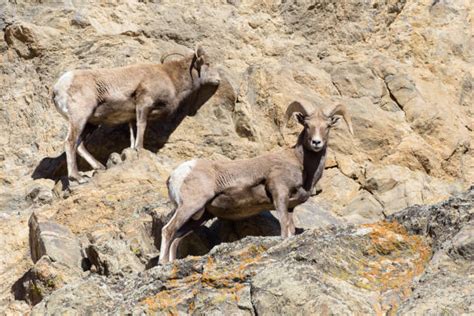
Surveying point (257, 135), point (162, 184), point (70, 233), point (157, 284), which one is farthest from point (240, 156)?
point (157, 284)

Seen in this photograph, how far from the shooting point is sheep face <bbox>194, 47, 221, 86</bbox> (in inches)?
637

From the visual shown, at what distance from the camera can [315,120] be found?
1320cm

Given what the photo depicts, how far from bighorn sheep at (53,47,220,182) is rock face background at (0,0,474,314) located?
1.52 ft

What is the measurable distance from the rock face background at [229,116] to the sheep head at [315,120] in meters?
1.23

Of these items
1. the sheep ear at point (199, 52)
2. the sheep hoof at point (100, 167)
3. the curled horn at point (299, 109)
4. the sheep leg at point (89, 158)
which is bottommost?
the sheep hoof at point (100, 167)

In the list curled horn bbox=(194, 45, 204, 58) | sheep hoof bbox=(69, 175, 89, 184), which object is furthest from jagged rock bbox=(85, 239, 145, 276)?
curled horn bbox=(194, 45, 204, 58)

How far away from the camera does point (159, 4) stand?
721 inches

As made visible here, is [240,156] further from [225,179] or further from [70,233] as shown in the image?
[70,233]

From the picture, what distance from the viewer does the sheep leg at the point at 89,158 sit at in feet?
49.2

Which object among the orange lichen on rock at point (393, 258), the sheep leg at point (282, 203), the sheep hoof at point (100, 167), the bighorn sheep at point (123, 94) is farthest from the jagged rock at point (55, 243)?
the orange lichen on rock at point (393, 258)

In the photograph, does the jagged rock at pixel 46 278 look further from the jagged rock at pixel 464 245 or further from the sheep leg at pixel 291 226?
the jagged rock at pixel 464 245

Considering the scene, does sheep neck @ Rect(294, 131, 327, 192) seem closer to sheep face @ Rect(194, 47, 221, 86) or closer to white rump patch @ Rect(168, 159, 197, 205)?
white rump patch @ Rect(168, 159, 197, 205)

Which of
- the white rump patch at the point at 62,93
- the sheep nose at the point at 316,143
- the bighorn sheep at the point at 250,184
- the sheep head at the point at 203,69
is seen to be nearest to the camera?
the bighorn sheep at the point at 250,184

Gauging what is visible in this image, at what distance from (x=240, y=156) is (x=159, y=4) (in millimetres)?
4279
